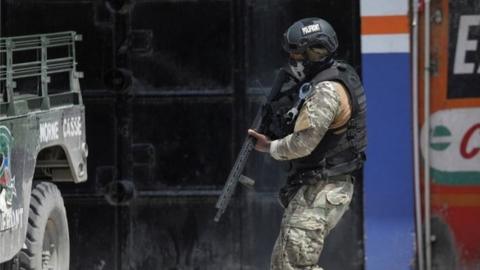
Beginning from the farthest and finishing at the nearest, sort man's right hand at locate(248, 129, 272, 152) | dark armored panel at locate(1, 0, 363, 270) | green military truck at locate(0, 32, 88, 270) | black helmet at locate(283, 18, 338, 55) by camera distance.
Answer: dark armored panel at locate(1, 0, 363, 270) < man's right hand at locate(248, 129, 272, 152) < black helmet at locate(283, 18, 338, 55) < green military truck at locate(0, 32, 88, 270)

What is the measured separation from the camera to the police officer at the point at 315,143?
5.29 metres

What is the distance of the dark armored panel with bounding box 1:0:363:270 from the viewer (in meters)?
7.48

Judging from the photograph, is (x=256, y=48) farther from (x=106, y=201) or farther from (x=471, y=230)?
(x=471, y=230)

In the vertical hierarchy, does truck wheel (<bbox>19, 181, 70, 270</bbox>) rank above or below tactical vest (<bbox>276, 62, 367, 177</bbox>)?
below

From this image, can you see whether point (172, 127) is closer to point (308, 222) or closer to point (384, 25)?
point (384, 25)

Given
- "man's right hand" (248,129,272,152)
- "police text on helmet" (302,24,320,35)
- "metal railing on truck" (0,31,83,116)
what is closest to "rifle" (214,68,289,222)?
"man's right hand" (248,129,272,152)

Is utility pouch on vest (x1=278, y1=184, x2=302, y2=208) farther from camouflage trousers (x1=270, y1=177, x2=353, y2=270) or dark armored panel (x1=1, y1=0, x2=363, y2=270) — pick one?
dark armored panel (x1=1, y1=0, x2=363, y2=270)

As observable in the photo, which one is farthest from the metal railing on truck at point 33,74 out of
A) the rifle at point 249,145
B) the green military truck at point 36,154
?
the rifle at point 249,145

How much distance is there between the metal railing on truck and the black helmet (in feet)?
4.55

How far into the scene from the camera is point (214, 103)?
749cm

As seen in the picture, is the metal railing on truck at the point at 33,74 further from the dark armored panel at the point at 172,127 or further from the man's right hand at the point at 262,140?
the man's right hand at the point at 262,140

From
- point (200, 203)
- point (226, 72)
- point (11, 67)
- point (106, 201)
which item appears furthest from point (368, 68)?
point (11, 67)

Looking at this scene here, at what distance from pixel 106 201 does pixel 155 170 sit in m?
0.42

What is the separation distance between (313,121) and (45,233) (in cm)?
181
